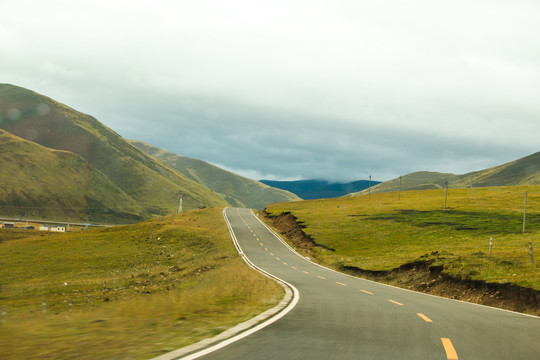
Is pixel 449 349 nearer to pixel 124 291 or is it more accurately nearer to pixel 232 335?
pixel 232 335

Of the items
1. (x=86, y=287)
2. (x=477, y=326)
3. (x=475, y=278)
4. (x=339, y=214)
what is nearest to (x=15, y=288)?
(x=86, y=287)

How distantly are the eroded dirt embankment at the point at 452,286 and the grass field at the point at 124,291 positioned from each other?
1022 cm

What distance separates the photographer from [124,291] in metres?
31.7

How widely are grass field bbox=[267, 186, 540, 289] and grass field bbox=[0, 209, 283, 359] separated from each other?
1236cm

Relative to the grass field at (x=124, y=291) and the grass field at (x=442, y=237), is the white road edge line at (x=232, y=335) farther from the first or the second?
the grass field at (x=442, y=237)

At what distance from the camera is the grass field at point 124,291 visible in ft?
28.2

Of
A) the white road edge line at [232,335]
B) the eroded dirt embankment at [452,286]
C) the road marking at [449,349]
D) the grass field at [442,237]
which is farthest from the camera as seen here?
the grass field at [442,237]

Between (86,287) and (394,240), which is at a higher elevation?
(394,240)

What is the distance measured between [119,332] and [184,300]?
6.33 m

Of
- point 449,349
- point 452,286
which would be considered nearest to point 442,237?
point 452,286

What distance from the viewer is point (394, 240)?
172 feet

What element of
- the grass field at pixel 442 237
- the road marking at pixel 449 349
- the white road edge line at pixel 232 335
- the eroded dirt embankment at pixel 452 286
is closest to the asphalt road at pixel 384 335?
the road marking at pixel 449 349

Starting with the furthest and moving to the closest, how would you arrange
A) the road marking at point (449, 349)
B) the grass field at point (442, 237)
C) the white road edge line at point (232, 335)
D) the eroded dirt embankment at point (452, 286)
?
the grass field at point (442, 237) → the eroded dirt embankment at point (452, 286) → the road marking at point (449, 349) → the white road edge line at point (232, 335)

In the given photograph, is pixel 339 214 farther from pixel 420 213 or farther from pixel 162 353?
pixel 162 353
